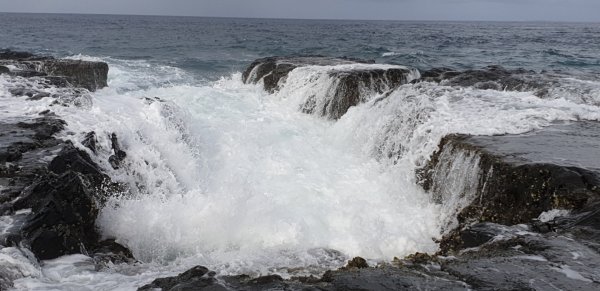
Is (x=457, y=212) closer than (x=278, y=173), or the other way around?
(x=457, y=212)

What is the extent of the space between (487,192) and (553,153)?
117 cm

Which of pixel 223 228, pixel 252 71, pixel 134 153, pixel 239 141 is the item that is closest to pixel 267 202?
pixel 223 228

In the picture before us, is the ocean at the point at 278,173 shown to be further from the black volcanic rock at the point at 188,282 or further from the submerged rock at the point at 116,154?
the black volcanic rock at the point at 188,282

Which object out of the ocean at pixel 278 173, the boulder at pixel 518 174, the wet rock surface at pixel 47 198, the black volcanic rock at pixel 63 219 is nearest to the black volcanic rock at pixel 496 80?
the ocean at pixel 278 173

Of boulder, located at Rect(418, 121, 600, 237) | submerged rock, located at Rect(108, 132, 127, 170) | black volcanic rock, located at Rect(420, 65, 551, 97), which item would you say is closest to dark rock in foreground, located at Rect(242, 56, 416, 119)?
black volcanic rock, located at Rect(420, 65, 551, 97)

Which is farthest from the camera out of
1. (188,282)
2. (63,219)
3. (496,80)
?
(496,80)

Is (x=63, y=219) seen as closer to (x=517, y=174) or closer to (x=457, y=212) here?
(x=457, y=212)

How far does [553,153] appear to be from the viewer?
22.6 feet

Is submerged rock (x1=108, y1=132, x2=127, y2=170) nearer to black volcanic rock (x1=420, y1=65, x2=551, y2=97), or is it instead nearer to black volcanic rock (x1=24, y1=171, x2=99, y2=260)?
black volcanic rock (x1=24, y1=171, x2=99, y2=260)

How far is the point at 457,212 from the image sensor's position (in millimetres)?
7152

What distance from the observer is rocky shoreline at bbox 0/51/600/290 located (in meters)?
4.23

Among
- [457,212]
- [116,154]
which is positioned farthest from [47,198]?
[457,212]

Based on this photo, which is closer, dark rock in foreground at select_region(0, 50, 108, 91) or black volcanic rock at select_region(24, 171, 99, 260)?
black volcanic rock at select_region(24, 171, 99, 260)

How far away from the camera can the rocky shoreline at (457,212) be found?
13.9 feet
